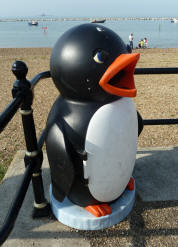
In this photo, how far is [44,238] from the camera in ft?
5.78

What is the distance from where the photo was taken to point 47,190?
2.23 meters

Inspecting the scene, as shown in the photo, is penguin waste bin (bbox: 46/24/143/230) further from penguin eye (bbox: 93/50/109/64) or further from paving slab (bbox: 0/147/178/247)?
paving slab (bbox: 0/147/178/247)

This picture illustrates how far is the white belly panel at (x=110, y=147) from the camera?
1584mm

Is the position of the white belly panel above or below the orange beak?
below

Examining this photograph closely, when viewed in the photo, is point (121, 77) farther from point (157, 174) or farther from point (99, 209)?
point (157, 174)

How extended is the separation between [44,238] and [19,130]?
9.17 feet

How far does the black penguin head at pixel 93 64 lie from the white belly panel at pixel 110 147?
0.13 meters

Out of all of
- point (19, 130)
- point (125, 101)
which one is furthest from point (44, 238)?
point (19, 130)

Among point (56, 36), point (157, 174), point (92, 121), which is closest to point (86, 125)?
point (92, 121)

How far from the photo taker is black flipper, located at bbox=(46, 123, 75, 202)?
1.60 meters

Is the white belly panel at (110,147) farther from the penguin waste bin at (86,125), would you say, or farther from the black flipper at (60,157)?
the black flipper at (60,157)

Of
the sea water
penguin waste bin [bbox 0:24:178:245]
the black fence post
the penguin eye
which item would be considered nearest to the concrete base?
penguin waste bin [bbox 0:24:178:245]

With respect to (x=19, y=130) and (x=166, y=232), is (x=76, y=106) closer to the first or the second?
(x=166, y=232)

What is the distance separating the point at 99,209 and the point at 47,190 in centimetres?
60
